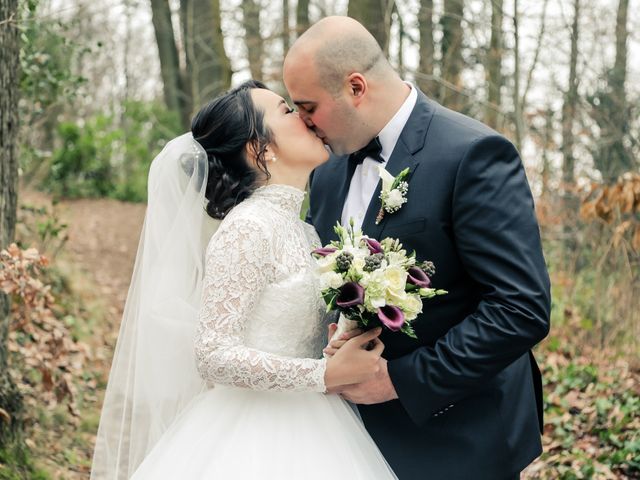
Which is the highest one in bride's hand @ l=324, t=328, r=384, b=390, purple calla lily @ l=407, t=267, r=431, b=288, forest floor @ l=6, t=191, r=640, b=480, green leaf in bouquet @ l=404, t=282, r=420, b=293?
purple calla lily @ l=407, t=267, r=431, b=288

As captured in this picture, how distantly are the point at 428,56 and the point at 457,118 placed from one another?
26.2ft

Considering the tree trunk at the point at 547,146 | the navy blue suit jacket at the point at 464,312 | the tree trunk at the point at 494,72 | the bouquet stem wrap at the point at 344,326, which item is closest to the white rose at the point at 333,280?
the bouquet stem wrap at the point at 344,326

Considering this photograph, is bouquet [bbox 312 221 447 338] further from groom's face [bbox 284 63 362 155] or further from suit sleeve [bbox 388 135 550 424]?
groom's face [bbox 284 63 362 155]

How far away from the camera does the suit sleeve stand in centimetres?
258

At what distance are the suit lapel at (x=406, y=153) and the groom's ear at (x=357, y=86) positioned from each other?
201mm

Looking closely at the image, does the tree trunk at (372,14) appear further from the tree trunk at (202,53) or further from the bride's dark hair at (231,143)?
the tree trunk at (202,53)

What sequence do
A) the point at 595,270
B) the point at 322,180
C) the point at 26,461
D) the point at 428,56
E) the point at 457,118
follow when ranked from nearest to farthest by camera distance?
the point at 457,118 → the point at 322,180 → the point at 26,461 → the point at 595,270 → the point at 428,56

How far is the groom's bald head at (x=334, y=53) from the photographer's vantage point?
115 inches

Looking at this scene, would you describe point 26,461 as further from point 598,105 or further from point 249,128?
point 598,105

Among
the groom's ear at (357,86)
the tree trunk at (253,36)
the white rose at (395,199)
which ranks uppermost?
the groom's ear at (357,86)

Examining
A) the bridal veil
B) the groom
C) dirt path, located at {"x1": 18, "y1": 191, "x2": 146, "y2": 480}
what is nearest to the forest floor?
dirt path, located at {"x1": 18, "y1": 191, "x2": 146, "y2": 480}

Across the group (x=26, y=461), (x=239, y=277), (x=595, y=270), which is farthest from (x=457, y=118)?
(x=595, y=270)

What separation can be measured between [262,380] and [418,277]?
64 cm

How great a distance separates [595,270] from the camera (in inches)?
295
